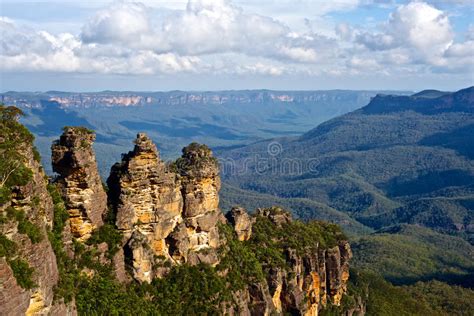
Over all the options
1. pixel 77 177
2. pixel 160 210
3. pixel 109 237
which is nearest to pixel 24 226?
pixel 77 177

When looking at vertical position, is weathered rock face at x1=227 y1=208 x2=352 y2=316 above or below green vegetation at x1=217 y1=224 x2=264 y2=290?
below

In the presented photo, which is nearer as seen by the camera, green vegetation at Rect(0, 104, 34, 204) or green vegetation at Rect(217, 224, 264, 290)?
green vegetation at Rect(0, 104, 34, 204)


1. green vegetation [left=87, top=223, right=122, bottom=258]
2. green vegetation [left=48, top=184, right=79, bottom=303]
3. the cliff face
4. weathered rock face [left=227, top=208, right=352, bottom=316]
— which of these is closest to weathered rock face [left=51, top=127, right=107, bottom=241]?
green vegetation [left=87, top=223, right=122, bottom=258]

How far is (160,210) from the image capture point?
3812cm

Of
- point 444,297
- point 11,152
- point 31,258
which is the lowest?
point 444,297

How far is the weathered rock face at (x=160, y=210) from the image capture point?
3616 cm

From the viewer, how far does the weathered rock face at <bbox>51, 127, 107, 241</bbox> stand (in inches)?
1276

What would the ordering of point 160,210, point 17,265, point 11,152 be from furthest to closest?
1. point 160,210
2. point 11,152
3. point 17,265

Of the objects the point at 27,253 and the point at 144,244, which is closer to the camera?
the point at 27,253

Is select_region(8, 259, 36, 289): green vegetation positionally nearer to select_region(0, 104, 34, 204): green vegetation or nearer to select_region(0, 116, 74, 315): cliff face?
select_region(0, 116, 74, 315): cliff face

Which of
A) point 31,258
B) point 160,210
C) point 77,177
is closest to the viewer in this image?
point 31,258

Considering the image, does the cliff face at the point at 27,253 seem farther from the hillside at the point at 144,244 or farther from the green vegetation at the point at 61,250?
the green vegetation at the point at 61,250

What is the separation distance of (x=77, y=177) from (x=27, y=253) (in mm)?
10061

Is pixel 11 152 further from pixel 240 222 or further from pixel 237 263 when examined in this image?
pixel 240 222
